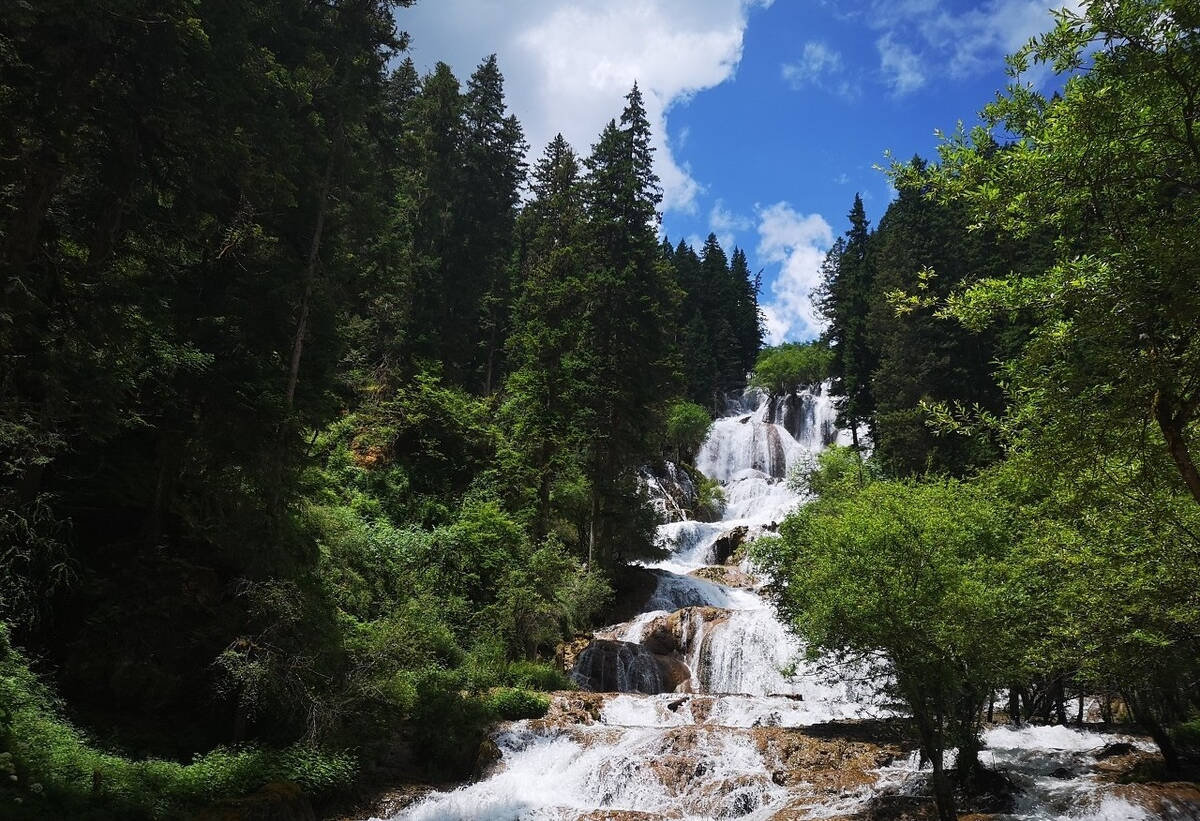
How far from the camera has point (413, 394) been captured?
88.4ft

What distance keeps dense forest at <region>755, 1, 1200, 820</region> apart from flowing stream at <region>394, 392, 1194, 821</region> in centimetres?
158

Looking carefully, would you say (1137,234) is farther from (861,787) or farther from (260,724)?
(260,724)

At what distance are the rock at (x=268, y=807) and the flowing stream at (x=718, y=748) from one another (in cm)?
230

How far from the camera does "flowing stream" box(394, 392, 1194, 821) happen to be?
40.1ft

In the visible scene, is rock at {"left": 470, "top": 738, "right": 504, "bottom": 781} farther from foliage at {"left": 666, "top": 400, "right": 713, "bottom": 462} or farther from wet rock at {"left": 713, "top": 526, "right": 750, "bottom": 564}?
foliage at {"left": 666, "top": 400, "right": 713, "bottom": 462}

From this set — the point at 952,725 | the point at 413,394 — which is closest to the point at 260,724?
the point at 952,725

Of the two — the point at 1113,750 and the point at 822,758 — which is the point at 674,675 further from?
the point at 1113,750

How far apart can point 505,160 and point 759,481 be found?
25.9 m

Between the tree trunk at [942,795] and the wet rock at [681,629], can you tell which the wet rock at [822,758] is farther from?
the wet rock at [681,629]

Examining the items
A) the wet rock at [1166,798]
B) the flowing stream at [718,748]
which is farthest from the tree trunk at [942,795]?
the wet rock at [1166,798]

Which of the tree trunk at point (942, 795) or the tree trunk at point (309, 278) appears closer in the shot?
the tree trunk at point (942, 795)

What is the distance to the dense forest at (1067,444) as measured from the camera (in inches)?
187

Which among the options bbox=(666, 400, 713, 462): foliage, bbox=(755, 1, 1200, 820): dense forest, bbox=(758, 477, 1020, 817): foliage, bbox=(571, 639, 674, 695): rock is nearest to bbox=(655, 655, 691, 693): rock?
bbox=(571, 639, 674, 695): rock

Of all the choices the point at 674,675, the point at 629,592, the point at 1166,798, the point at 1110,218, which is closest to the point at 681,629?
the point at 674,675
